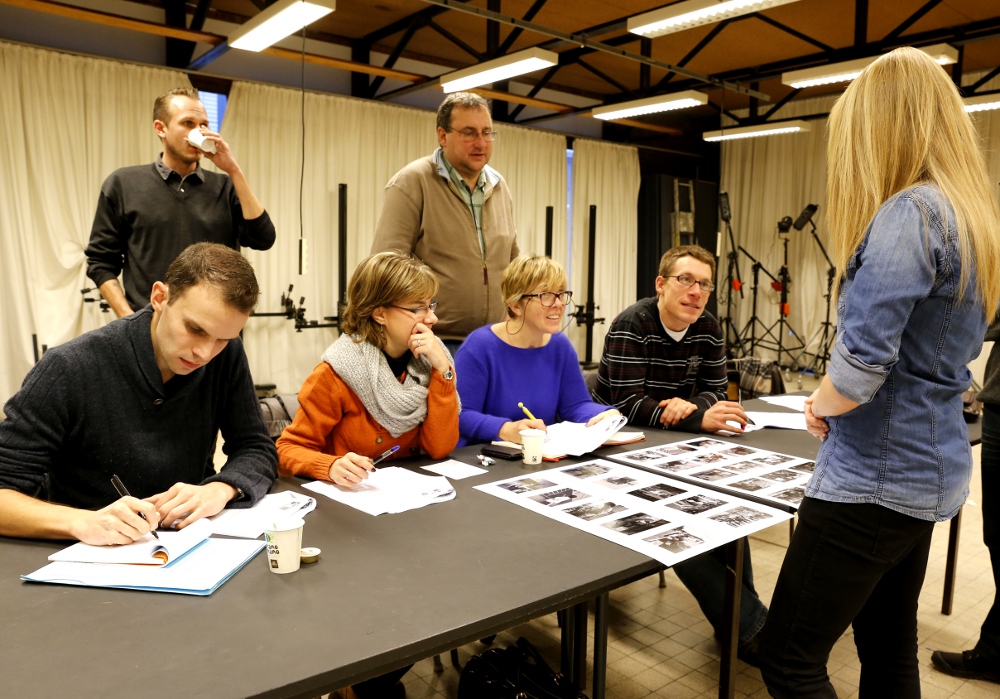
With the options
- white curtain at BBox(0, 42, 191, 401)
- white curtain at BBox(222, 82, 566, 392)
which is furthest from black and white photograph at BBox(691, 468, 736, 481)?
white curtain at BBox(0, 42, 191, 401)

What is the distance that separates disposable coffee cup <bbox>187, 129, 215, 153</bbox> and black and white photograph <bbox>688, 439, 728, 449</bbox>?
1867 mm

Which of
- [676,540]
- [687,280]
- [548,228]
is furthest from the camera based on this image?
[548,228]

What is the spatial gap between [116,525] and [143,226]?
5.35 ft

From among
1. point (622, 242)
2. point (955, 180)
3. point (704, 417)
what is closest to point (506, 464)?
point (704, 417)

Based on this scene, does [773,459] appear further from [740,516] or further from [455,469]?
[455,469]

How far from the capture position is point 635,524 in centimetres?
148

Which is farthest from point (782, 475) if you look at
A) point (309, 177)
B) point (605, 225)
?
→ point (605, 225)

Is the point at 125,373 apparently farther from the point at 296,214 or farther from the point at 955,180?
the point at 296,214

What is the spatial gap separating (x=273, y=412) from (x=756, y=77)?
240 inches

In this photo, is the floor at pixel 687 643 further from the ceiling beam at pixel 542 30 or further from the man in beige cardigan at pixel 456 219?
the ceiling beam at pixel 542 30

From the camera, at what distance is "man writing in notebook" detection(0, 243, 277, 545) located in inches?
50.5

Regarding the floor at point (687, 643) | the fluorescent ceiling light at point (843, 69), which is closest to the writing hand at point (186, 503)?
the floor at point (687, 643)

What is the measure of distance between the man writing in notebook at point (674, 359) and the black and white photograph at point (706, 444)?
0.11m

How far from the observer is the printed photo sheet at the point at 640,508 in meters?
1.40
